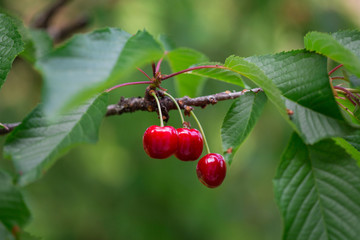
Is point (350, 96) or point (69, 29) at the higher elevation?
point (69, 29)

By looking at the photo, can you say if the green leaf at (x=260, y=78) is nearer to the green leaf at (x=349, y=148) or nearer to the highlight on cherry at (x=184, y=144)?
the highlight on cherry at (x=184, y=144)

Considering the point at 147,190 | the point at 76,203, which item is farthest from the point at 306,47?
the point at 76,203

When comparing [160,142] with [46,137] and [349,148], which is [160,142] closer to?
[46,137]

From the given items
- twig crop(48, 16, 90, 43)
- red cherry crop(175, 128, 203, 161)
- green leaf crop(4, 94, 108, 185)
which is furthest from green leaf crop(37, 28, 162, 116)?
twig crop(48, 16, 90, 43)

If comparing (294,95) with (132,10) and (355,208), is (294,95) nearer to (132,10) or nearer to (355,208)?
(355,208)

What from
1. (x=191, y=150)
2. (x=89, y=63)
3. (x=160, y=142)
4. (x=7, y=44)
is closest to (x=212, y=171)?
(x=191, y=150)

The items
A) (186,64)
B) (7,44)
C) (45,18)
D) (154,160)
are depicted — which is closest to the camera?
(7,44)
